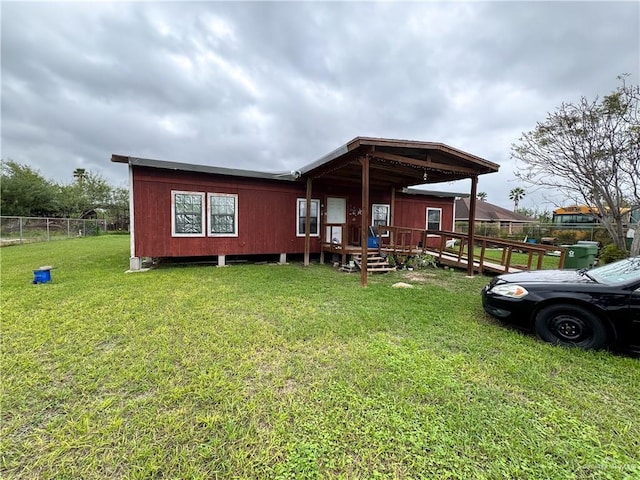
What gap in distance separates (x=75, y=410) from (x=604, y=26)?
14.2m

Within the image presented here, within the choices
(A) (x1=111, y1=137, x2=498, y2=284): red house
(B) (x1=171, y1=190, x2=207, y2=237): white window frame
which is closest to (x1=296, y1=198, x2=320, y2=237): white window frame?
(A) (x1=111, y1=137, x2=498, y2=284): red house

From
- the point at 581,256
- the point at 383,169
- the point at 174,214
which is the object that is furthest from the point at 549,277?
the point at 174,214

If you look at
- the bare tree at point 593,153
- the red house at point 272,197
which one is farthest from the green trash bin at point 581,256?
the red house at point 272,197

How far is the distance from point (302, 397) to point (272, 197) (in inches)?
287

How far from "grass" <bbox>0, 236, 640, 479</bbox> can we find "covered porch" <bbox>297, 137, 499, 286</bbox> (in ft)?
10.4

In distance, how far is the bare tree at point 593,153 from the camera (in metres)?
8.66

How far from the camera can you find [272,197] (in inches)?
348

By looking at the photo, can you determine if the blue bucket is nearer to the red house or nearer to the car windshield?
the red house

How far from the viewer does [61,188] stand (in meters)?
27.2

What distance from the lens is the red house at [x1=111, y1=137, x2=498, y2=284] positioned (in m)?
6.38

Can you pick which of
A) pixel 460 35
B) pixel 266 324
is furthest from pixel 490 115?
pixel 266 324

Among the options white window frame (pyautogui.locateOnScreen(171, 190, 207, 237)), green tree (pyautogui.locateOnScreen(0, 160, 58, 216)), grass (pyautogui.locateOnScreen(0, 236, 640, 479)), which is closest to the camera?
grass (pyautogui.locateOnScreen(0, 236, 640, 479))

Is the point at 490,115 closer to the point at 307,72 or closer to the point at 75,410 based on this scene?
A: the point at 307,72

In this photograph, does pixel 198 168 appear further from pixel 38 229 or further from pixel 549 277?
pixel 38 229
